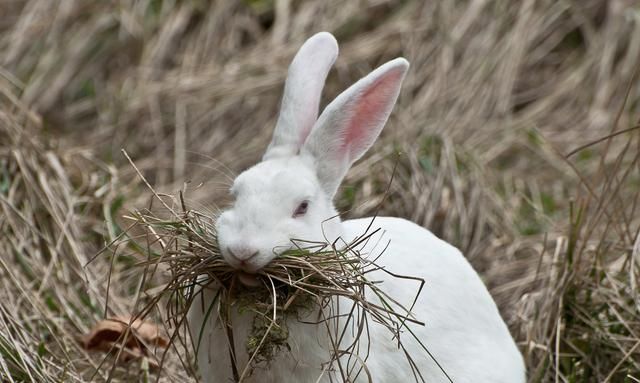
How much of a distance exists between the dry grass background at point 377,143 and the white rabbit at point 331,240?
1.71 ft

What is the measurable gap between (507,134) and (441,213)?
1680 millimetres

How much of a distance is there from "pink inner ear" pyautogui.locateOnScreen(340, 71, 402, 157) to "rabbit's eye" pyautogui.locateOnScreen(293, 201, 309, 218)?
12.6 inches

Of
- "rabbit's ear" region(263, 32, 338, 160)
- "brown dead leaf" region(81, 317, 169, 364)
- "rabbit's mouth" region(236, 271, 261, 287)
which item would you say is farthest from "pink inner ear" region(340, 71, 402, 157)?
"brown dead leaf" region(81, 317, 169, 364)

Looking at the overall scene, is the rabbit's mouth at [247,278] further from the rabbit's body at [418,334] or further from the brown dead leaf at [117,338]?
the brown dead leaf at [117,338]

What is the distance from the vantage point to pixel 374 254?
13.2ft

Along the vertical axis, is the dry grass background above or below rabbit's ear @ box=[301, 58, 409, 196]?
below

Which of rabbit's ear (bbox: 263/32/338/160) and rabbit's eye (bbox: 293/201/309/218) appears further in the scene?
rabbit's ear (bbox: 263/32/338/160)

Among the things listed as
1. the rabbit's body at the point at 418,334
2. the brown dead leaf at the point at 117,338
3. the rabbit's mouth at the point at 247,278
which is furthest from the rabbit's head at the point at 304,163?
the brown dead leaf at the point at 117,338

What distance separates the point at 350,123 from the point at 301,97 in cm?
20

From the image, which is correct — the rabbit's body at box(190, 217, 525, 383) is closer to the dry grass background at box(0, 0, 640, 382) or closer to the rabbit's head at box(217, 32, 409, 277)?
the rabbit's head at box(217, 32, 409, 277)

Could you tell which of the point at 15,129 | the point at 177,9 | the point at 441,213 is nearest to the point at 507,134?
the point at 441,213

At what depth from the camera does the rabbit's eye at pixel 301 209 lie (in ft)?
11.8

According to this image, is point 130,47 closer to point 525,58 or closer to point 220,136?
point 220,136

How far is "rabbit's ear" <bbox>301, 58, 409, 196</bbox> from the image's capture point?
3797mm
